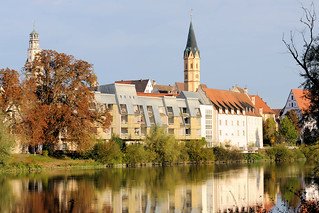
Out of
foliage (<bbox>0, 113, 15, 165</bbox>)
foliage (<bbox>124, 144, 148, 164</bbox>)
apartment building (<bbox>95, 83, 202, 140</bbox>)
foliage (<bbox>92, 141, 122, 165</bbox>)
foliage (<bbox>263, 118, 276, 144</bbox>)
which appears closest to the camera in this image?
foliage (<bbox>0, 113, 15, 165</bbox>)

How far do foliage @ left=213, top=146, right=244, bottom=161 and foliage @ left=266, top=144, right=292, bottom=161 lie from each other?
Result: 281 inches

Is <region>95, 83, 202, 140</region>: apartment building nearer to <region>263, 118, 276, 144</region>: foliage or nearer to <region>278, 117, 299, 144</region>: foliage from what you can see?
<region>278, 117, 299, 144</region>: foliage

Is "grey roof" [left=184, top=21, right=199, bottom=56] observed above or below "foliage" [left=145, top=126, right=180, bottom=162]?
above

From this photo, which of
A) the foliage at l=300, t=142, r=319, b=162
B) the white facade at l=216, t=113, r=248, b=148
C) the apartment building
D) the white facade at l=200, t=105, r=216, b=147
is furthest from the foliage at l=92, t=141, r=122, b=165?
the white facade at l=216, t=113, r=248, b=148

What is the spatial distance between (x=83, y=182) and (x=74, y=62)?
25.8m

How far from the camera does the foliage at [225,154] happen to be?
93.1 m

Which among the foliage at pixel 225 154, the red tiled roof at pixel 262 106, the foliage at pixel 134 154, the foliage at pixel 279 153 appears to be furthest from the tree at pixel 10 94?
the red tiled roof at pixel 262 106

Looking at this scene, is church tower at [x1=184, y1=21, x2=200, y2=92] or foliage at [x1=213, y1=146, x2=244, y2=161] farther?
church tower at [x1=184, y1=21, x2=200, y2=92]

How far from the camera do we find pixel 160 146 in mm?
80625

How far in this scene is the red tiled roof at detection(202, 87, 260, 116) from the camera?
112 metres

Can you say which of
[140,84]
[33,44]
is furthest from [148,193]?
[33,44]

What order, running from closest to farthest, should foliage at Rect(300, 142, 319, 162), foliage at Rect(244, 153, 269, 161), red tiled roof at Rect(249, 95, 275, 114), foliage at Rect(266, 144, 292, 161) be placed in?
foliage at Rect(300, 142, 319, 162) < foliage at Rect(244, 153, 269, 161) < foliage at Rect(266, 144, 292, 161) < red tiled roof at Rect(249, 95, 275, 114)

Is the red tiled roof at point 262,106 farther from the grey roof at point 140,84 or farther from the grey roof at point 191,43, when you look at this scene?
the grey roof at point 140,84

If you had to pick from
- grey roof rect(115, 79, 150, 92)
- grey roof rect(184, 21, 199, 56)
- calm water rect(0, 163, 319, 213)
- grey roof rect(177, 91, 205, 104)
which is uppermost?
grey roof rect(184, 21, 199, 56)
